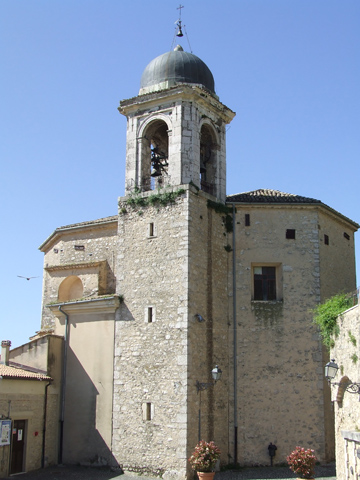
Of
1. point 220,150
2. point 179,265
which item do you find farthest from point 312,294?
point 220,150

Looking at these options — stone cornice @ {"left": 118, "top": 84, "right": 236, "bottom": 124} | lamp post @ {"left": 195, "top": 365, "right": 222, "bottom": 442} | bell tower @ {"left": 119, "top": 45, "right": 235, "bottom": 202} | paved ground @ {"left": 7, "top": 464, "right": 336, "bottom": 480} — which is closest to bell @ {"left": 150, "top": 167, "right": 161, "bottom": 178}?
bell tower @ {"left": 119, "top": 45, "right": 235, "bottom": 202}

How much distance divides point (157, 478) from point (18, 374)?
229 inches

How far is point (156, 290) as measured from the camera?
2073cm

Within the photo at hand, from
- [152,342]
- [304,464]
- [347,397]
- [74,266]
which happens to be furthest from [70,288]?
[347,397]

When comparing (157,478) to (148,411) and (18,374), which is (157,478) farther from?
(18,374)

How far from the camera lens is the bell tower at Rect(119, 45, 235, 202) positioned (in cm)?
2195

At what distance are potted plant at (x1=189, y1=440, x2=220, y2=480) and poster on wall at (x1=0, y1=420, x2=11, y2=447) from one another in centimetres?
604

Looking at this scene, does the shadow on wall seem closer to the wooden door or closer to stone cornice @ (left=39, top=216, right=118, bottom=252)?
the wooden door

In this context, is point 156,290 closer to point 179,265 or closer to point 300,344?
point 179,265

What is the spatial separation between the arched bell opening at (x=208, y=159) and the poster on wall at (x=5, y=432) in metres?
10.9

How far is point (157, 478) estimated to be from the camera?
18.9 m

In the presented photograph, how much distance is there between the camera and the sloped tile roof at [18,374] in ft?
65.1

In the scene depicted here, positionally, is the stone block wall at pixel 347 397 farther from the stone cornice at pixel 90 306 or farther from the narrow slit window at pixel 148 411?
the stone cornice at pixel 90 306

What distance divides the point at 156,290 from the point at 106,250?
5.50 meters
